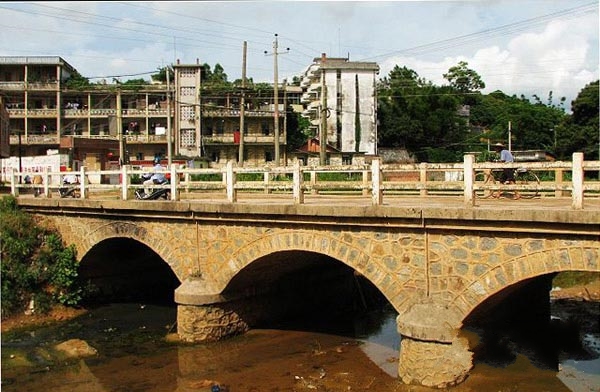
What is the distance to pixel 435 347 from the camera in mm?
10195

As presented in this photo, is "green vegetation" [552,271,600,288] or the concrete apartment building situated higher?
the concrete apartment building

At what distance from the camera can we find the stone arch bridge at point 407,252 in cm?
945

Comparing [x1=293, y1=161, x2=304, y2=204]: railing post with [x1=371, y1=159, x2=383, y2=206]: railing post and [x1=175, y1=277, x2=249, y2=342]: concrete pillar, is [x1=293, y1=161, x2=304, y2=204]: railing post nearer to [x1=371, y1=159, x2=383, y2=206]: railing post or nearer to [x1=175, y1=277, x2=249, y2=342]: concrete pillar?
[x1=371, y1=159, x2=383, y2=206]: railing post

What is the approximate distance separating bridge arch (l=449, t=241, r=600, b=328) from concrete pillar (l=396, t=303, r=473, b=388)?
13.1 inches

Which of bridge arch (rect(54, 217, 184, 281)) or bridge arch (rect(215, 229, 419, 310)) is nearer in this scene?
bridge arch (rect(215, 229, 419, 310))

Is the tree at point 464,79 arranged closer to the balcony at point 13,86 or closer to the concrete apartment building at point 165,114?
the concrete apartment building at point 165,114

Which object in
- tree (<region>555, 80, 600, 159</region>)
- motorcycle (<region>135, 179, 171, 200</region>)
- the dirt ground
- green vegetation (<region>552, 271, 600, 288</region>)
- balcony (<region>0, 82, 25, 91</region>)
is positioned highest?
balcony (<region>0, 82, 25, 91</region>)

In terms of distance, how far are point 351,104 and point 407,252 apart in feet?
158

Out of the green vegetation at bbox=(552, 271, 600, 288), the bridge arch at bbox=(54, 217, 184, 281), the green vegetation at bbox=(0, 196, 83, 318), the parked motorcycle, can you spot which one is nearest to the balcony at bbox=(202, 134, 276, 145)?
the parked motorcycle

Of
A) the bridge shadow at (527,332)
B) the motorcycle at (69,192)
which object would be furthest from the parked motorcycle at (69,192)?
the bridge shadow at (527,332)

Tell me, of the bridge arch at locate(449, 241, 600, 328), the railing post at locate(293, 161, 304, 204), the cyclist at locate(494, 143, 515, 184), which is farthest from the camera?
the cyclist at locate(494, 143, 515, 184)

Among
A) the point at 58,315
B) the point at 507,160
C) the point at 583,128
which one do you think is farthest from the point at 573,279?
the point at 583,128

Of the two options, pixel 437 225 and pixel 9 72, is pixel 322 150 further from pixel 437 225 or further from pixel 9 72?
pixel 9 72

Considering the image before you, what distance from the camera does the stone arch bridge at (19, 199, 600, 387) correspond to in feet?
31.0
